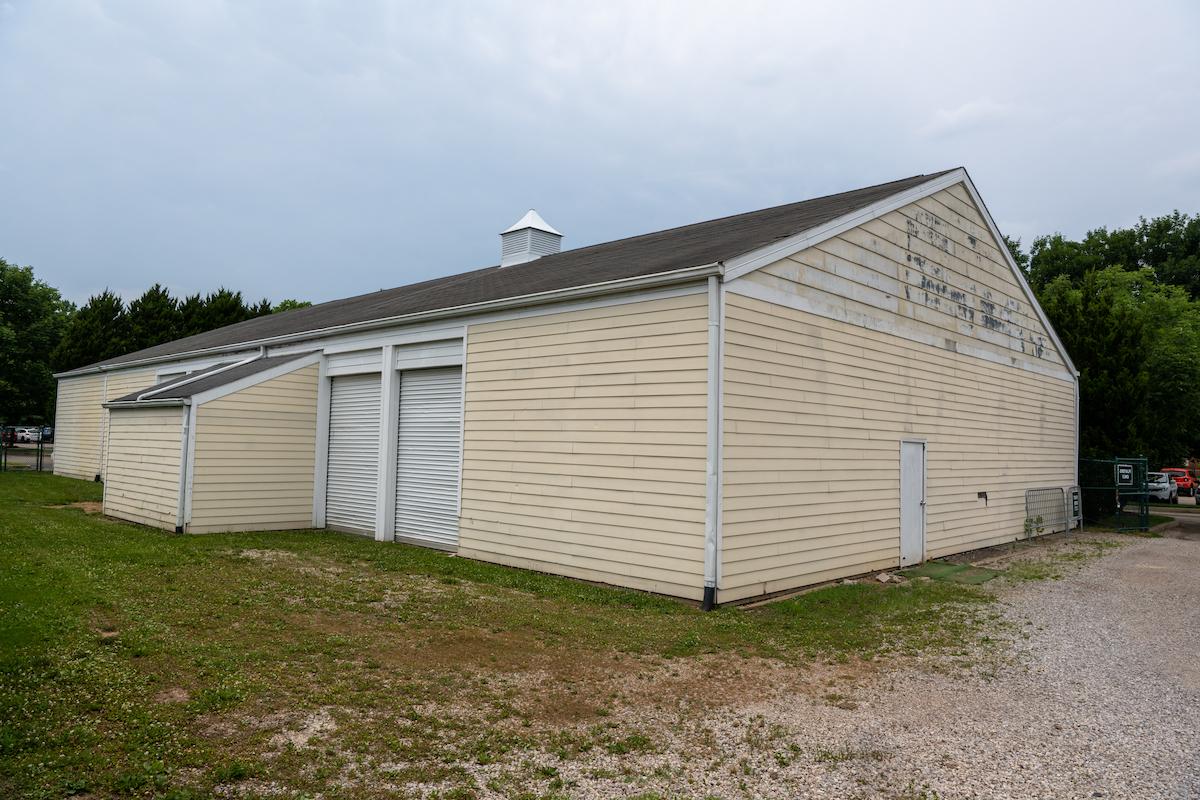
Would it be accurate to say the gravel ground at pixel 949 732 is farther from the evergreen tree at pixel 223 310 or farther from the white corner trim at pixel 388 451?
the evergreen tree at pixel 223 310

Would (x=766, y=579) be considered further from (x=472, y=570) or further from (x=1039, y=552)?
(x=1039, y=552)

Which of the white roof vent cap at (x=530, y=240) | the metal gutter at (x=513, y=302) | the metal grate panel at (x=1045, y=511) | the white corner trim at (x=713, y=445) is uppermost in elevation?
the white roof vent cap at (x=530, y=240)

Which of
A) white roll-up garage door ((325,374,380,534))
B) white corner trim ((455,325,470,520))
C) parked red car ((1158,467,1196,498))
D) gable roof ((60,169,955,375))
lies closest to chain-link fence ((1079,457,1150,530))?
gable roof ((60,169,955,375))

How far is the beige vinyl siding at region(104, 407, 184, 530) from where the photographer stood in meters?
13.4

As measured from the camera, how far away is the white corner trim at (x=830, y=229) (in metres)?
8.93

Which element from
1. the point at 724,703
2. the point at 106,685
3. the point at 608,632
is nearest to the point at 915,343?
the point at 608,632

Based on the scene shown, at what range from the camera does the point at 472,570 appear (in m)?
10.4

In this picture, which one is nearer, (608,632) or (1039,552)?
(608,632)

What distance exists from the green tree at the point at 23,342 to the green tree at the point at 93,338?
2472mm

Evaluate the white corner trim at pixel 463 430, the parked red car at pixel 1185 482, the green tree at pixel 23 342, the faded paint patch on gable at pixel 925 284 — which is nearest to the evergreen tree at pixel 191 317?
the green tree at pixel 23 342

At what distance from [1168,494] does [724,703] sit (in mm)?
31517

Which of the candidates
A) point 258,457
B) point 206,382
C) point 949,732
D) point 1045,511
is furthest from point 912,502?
point 206,382

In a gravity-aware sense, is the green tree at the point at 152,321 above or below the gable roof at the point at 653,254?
above

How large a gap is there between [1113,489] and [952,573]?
10485mm
